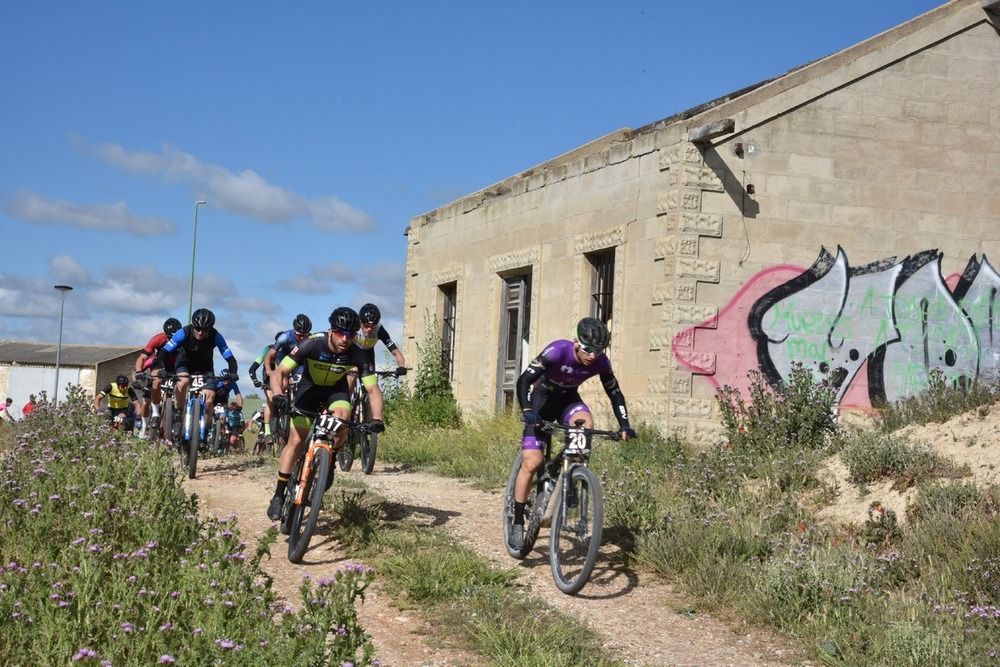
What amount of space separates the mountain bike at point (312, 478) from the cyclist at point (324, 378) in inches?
4.6

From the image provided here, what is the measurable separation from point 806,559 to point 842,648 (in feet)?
3.97

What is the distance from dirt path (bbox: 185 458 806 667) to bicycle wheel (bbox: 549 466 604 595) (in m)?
0.16

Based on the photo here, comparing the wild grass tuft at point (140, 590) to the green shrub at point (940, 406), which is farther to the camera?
the green shrub at point (940, 406)

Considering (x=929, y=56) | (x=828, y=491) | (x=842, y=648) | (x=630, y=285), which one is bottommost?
(x=842, y=648)

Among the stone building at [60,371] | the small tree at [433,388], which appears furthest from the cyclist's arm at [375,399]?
the stone building at [60,371]

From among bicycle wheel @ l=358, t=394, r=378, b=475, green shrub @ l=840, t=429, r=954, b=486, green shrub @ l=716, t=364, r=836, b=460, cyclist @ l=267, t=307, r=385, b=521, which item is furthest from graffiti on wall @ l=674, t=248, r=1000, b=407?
cyclist @ l=267, t=307, r=385, b=521

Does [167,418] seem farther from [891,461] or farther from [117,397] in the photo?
[891,461]

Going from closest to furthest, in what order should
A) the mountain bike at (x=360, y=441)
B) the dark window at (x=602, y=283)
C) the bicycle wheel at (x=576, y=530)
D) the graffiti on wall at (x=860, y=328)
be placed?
the bicycle wheel at (x=576, y=530) → the mountain bike at (x=360, y=441) → the graffiti on wall at (x=860, y=328) → the dark window at (x=602, y=283)

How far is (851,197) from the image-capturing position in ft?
49.2

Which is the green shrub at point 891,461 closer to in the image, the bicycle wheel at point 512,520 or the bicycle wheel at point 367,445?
the bicycle wheel at point 512,520

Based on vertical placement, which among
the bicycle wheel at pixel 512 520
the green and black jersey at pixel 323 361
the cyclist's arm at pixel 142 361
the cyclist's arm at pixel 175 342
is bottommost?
the bicycle wheel at pixel 512 520

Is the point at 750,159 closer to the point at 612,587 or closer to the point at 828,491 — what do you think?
the point at 828,491

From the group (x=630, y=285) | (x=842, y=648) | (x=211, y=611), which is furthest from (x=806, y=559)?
(x=630, y=285)

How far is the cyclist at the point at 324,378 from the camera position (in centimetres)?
848
